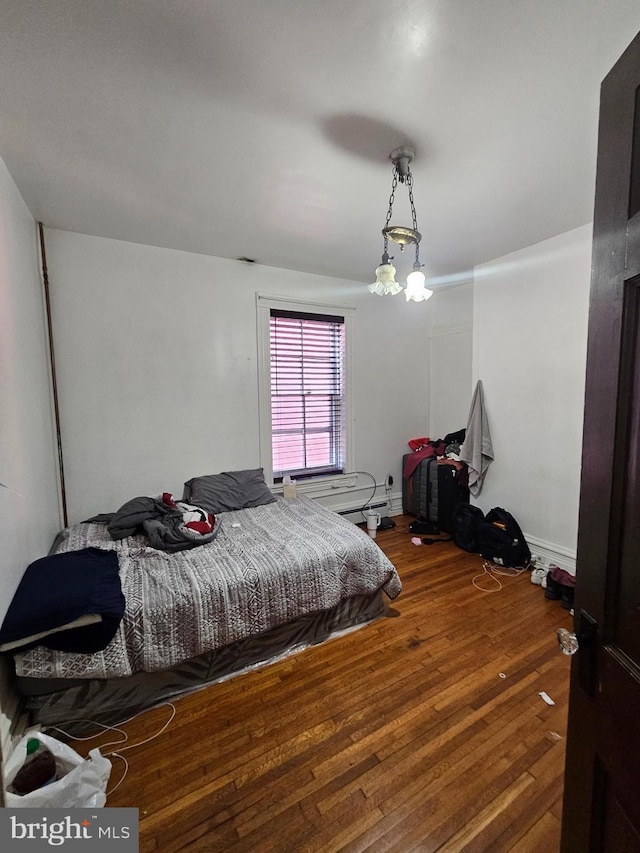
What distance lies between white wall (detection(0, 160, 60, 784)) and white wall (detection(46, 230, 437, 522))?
194mm

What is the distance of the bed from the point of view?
153cm

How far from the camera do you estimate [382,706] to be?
167 cm

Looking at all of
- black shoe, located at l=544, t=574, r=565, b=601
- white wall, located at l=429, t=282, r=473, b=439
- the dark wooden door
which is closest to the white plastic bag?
the dark wooden door

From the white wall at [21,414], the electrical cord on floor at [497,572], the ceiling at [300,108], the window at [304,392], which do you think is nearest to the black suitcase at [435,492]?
the electrical cord on floor at [497,572]

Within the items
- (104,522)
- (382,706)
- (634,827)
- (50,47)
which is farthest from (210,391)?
(634,827)

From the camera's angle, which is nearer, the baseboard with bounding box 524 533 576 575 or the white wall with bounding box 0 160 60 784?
the white wall with bounding box 0 160 60 784

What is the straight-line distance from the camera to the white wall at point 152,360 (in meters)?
2.62

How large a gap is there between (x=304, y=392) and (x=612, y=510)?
3.04 metres

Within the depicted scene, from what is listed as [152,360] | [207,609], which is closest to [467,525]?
[207,609]

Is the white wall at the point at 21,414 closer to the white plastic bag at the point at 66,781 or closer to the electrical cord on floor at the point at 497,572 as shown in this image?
the white plastic bag at the point at 66,781

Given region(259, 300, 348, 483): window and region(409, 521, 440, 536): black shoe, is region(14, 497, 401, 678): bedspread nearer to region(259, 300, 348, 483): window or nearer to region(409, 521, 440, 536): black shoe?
region(259, 300, 348, 483): window

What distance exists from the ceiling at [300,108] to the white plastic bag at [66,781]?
2.47 metres

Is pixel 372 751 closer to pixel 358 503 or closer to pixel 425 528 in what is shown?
pixel 425 528

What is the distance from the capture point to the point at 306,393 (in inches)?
141
